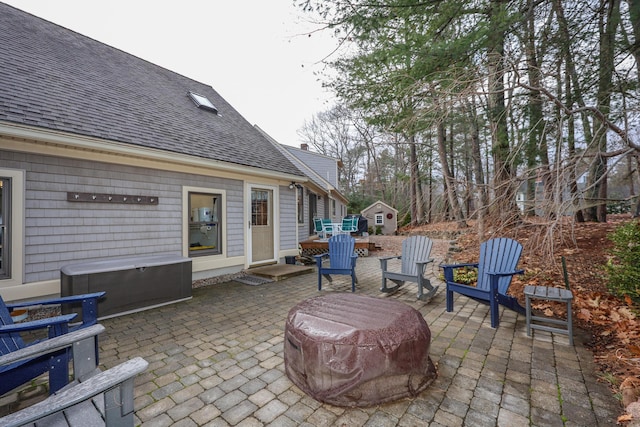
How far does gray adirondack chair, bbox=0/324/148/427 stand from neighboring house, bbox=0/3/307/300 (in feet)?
9.78

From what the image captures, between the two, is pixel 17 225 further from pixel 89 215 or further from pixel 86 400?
pixel 86 400

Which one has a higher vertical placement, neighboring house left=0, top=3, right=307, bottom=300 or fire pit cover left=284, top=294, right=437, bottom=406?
neighboring house left=0, top=3, right=307, bottom=300

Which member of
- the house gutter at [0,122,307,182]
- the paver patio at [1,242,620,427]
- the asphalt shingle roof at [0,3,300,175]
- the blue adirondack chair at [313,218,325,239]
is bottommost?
the paver patio at [1,242,620,427]

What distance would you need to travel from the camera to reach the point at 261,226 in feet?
22.2

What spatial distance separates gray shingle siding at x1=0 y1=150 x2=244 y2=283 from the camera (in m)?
3.70

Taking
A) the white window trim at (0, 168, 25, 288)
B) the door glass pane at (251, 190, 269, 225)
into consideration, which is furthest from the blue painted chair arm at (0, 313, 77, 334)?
the door glass pane at (251, 190, 269, 225)

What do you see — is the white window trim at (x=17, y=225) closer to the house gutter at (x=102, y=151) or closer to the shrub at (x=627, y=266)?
the house gutter at (x=102, y=151)

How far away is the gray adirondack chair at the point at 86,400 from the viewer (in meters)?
0.99

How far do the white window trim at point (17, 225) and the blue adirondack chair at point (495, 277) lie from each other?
5430 millimetres

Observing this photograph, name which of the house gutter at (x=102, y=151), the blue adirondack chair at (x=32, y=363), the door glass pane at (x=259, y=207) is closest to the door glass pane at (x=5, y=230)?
the house gutter at (x=102, y=151)

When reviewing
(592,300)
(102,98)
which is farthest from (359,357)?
(102,98)

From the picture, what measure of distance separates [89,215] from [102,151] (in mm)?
980

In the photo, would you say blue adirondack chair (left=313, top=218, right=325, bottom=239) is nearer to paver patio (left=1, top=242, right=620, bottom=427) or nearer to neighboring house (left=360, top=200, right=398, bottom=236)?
neighboring house (left=360, top=200, right=398, bottom=236)

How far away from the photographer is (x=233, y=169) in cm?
579
